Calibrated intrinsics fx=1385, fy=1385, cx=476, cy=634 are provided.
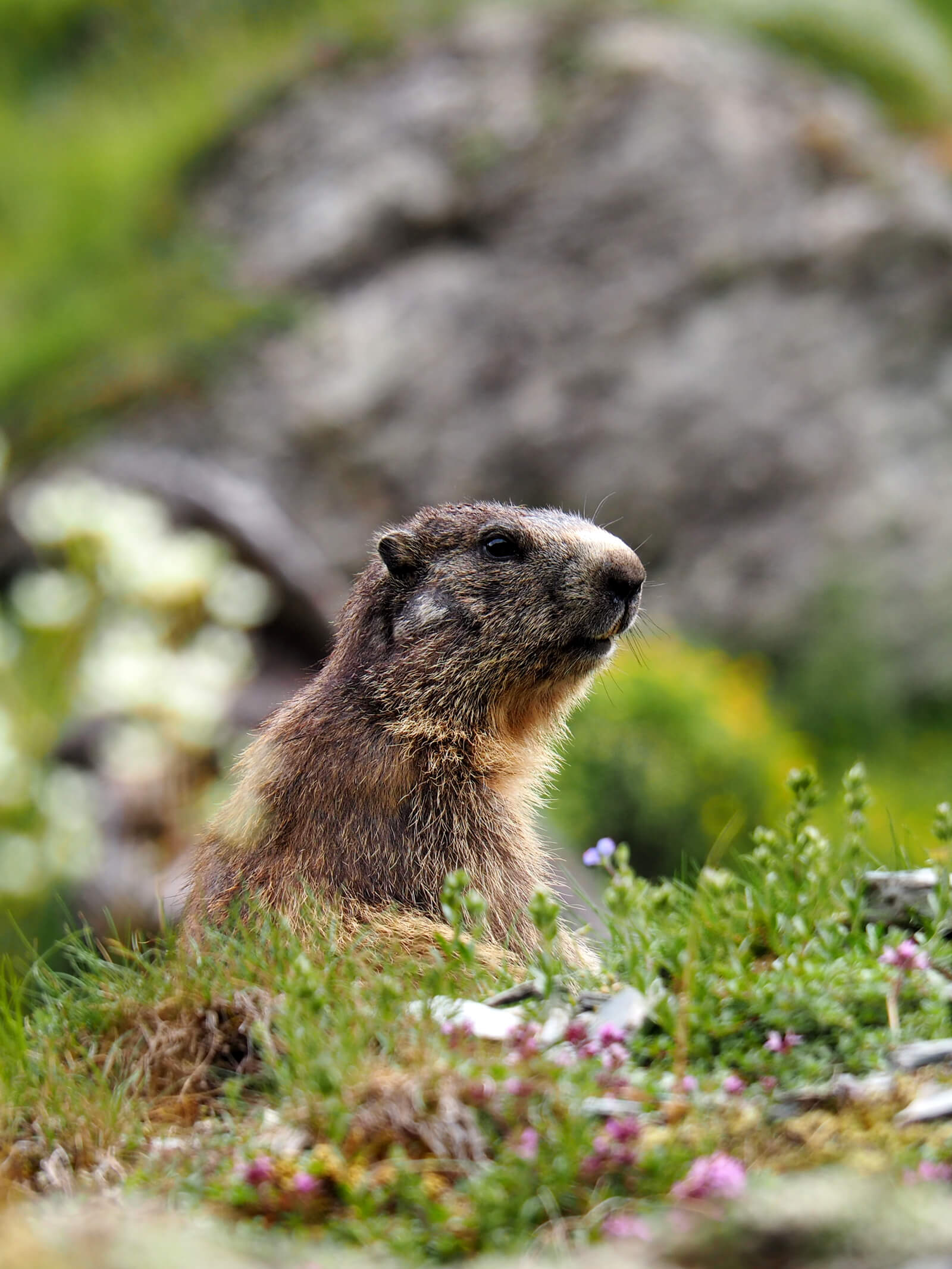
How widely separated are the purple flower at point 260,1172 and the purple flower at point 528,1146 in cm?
60

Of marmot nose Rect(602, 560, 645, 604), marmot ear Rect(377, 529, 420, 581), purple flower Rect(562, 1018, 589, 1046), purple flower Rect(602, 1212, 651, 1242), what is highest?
marmot nose Rect(602, 560, 645, 604)

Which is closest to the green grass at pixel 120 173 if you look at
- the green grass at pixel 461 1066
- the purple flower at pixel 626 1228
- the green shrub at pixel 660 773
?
the green shrub at pixel 660 773

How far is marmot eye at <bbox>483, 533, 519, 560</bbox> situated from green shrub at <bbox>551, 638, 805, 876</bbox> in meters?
5.72

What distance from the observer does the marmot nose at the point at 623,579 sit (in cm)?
591

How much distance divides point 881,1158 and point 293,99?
57.0 feet

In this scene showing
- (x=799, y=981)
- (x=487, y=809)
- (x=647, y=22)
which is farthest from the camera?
(x=647, y=22)

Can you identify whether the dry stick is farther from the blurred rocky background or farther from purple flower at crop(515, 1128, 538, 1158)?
the blurred rocky background

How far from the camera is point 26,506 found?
13500 millimetres

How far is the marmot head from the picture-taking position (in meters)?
5.78

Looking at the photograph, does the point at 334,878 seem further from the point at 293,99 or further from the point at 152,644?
the point at 293,99

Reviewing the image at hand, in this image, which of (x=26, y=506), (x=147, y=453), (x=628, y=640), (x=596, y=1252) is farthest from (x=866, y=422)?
(x=596, y=1252)

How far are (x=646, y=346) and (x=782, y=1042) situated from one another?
45.0ft

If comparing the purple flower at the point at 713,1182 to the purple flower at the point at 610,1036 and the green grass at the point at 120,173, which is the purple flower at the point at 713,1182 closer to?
the purple flower at the point at 610,1036

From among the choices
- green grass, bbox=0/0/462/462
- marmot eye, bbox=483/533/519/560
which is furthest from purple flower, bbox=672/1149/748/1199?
green grass, bbox=0/0/462/462
